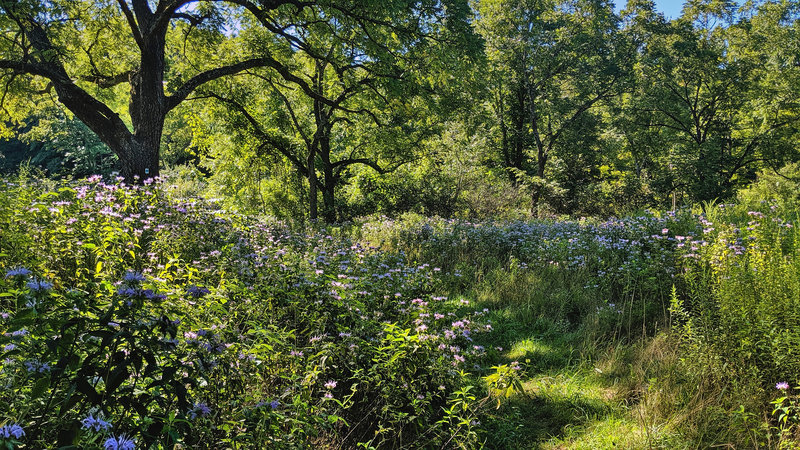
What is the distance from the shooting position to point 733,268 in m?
3.23

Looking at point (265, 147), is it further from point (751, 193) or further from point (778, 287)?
point (751, 193)

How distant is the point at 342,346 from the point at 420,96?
672cm

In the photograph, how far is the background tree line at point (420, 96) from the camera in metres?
7.56

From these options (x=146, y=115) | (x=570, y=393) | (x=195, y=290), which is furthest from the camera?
(x=146, y=115)

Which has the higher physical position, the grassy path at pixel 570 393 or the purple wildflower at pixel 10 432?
the purple wildflower at pixel 10 432

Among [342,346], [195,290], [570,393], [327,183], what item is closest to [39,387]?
[195,290]

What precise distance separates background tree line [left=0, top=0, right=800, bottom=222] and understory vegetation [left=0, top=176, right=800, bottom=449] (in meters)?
4.15

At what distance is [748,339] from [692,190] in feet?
65.3

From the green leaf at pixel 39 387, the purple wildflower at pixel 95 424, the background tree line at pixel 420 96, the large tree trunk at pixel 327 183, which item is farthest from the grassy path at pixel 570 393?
the large tree trunk at pixel 327 183

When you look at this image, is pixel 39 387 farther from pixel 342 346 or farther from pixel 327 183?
pixel 327 183

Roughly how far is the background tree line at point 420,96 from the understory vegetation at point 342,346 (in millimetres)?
4148

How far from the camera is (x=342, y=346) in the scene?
8.79 feet

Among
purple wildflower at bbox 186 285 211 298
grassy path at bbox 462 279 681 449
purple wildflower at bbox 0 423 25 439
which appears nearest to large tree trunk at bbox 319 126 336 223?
grassy path at bbox 462 279 681 449

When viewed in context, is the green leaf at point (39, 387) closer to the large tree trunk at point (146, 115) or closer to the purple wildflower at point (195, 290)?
the purple wildflower at point (195, 290)
